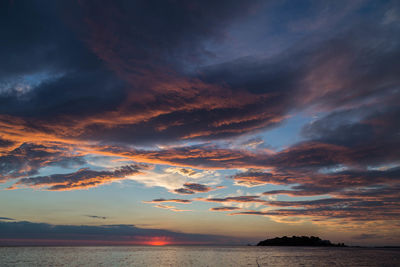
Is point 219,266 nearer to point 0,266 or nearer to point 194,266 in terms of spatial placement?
point 194,266

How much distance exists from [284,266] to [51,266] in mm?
76785

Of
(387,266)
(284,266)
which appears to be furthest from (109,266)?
(387,266)

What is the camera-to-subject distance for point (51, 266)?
89.4 meters

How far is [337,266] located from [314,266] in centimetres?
746

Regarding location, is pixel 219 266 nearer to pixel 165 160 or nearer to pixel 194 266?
pixel 194 266

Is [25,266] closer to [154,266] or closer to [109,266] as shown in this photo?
[109,266]

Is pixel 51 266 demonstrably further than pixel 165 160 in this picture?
Yes

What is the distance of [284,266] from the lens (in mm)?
86000

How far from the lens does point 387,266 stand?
281 feet

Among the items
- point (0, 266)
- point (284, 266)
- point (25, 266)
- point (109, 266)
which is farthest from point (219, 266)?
point (0, 266)

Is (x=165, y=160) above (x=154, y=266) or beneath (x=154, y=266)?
above

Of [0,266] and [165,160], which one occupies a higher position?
[165,160]

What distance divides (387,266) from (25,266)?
388 feet

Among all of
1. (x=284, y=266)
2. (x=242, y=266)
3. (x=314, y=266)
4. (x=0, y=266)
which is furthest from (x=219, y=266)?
(x=0, y=266)
